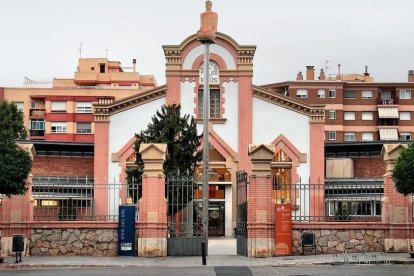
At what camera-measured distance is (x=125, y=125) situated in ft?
154

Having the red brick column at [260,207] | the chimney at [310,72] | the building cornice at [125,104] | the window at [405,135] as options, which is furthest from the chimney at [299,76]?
the red brick column at [260,207]

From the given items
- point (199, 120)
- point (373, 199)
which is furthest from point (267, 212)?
point (199, 120)

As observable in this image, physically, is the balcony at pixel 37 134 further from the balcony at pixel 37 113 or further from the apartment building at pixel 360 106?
the apartment building at pixel 360 106

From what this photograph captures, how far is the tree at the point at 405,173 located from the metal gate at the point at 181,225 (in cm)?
662

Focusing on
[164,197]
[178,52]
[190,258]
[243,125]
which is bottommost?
[190,258]

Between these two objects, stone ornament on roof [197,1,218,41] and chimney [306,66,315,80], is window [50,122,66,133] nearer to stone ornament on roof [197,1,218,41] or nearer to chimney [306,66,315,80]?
chimney [306,66,315,80]

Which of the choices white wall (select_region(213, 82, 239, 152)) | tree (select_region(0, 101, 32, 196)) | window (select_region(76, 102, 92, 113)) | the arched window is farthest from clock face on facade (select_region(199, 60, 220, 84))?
window (select_region(76, 102, 92, 113))

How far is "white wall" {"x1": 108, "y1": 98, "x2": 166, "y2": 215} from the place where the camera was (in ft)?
152

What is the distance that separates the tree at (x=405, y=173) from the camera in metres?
25.0

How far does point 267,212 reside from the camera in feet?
85.0

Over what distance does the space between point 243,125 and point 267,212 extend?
2118 cm

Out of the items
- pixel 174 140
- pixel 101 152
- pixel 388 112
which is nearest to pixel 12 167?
pixel 174 140

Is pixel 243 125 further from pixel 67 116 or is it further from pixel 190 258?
pixel 67 116

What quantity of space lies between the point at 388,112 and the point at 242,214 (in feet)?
190
